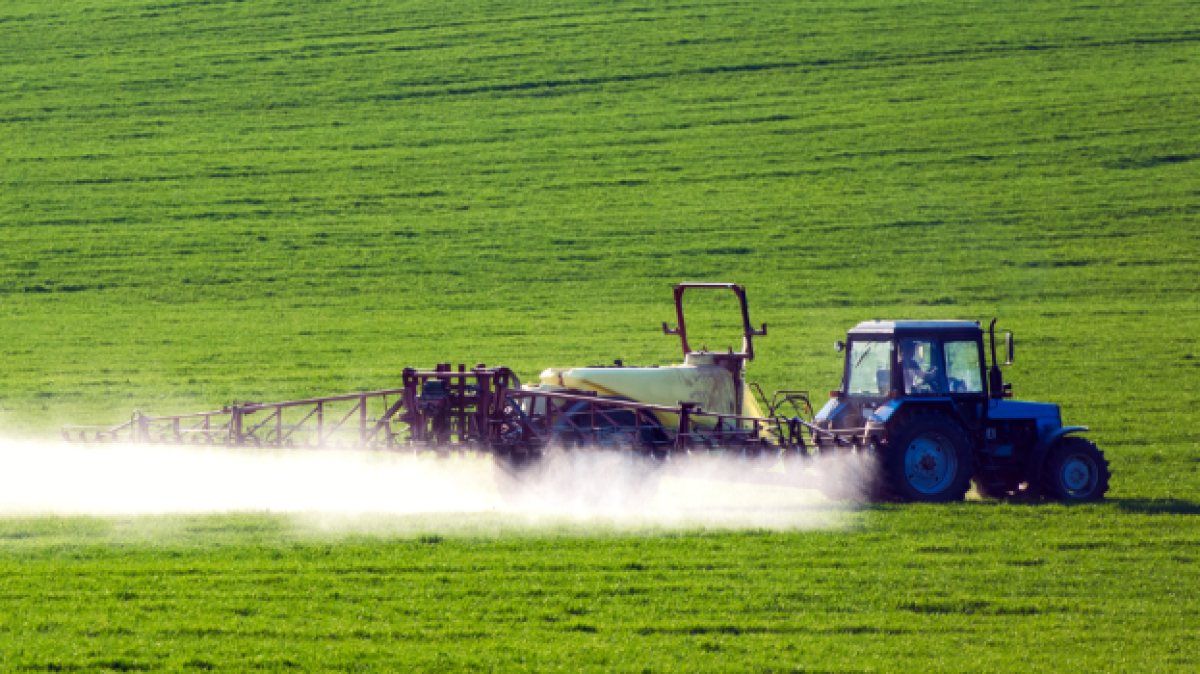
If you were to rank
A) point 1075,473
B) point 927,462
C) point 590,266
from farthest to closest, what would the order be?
point 590,266
point 1075,473
point 927,462

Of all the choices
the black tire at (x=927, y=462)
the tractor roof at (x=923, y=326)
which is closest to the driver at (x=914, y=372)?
the tractor roof at (x=923, y=326)

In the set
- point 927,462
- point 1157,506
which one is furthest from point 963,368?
point 1157,506

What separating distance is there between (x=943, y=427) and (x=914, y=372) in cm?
86

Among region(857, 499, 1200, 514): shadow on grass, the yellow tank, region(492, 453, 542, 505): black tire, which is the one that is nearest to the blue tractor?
region(857, 499, 1200, 514): shadow on grass

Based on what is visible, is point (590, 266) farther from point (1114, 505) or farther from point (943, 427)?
point (1114, 505)

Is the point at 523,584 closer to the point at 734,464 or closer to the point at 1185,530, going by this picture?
the point at 734,464

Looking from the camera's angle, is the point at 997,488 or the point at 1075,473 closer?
the point at 1075,473

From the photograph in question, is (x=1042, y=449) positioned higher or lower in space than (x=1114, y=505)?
higher

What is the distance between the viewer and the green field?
10.4 m

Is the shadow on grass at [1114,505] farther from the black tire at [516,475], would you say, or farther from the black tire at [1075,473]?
the black tire at [516,475]

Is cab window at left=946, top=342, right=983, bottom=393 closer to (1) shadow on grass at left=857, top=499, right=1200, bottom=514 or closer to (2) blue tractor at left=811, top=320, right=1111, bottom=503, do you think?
(2) blue tractor at left=811, top=320, right=1111, bottom=503

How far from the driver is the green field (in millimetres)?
1871

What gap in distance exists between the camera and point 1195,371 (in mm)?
27594

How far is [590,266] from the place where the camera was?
37469mm
